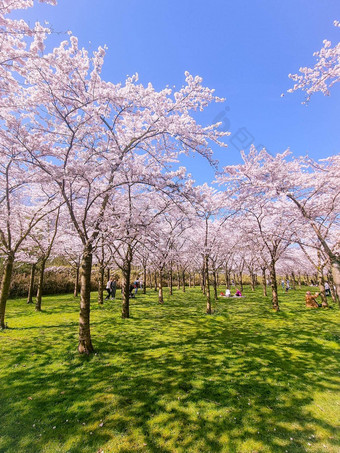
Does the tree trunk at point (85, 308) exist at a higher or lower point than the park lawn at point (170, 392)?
higher

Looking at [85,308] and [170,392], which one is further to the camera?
[85,308]

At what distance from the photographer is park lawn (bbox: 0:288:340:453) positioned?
3.99m

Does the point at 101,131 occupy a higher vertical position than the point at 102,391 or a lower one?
higher

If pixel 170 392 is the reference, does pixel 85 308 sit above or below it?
above

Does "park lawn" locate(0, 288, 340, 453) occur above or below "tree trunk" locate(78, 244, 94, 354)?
below

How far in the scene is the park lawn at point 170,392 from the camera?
3988 mm

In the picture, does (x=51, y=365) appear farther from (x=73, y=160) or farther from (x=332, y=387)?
(x=332, y=387)

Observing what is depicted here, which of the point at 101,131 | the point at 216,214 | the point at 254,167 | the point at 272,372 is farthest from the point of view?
the point at 216,214

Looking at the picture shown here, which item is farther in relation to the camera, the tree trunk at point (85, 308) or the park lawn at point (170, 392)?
the tree trunk at point (85, 308)

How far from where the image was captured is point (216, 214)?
15867mm

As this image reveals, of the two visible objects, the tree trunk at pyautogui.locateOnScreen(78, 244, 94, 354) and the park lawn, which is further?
the tree trunk at pyautogui.locateOnScreen(78, 244, 94, 354)

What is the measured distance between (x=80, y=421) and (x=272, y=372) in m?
5.51

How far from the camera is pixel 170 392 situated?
5.41 metres

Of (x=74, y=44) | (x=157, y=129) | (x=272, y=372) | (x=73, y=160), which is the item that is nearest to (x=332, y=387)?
(x=272, y=372)
